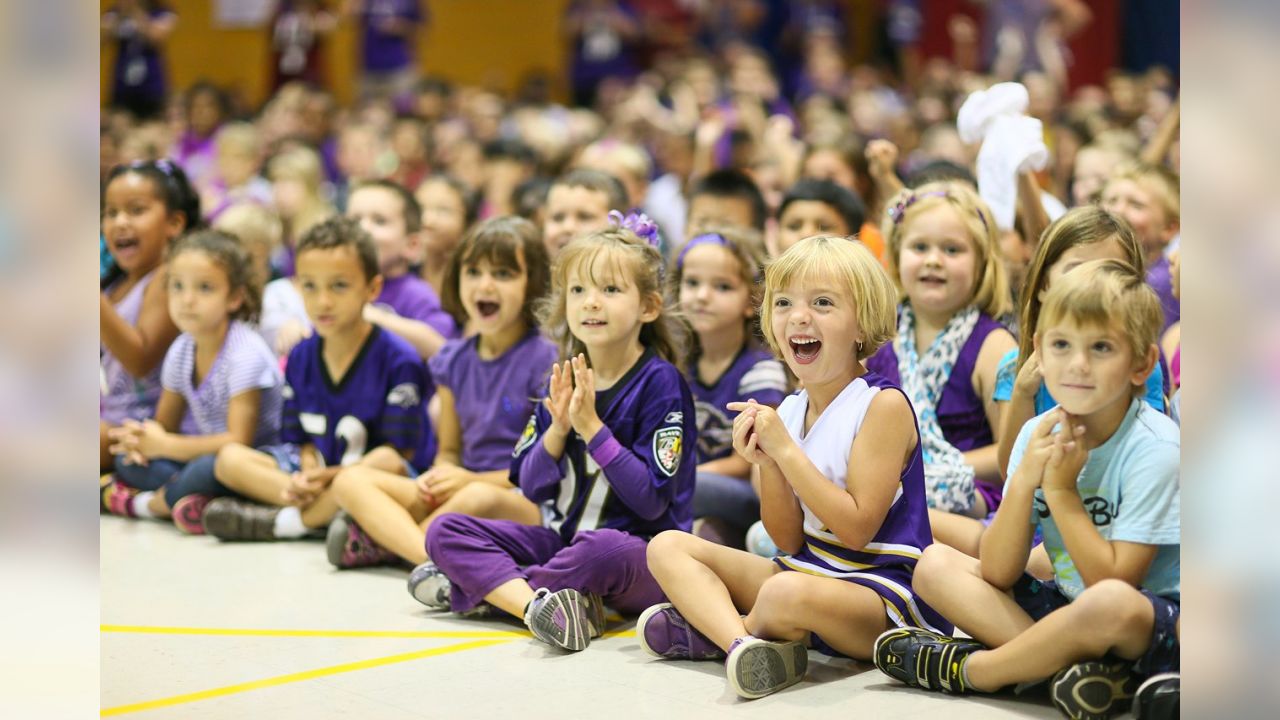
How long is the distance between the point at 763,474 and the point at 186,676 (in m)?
1.12

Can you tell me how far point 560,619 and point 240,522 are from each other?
1.43m

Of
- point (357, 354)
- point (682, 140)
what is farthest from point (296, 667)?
point (682, 140)

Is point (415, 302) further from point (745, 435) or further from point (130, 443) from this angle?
point (745, 435)

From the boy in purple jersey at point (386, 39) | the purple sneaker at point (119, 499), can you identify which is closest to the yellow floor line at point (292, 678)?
the purple sneaker at point (119, 499)

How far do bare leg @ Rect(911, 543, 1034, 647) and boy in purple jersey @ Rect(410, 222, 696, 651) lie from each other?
0.64 metres

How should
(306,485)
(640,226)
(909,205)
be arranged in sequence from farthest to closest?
(306,485), (909,205), (640,226)

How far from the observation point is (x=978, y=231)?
335 cm

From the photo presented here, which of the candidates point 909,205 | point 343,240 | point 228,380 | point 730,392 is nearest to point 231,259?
point 228,380

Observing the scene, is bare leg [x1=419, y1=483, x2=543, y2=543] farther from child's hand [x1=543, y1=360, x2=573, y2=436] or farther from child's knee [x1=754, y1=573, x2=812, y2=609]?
child's knee [x1=754, y1=573, x2=812, y2=609]

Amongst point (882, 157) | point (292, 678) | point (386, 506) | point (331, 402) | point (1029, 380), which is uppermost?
point (882, 157)

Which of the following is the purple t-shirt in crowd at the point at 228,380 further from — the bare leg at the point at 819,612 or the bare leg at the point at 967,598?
the bare leg at the point at 967,598

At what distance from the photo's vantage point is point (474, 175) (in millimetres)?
7215

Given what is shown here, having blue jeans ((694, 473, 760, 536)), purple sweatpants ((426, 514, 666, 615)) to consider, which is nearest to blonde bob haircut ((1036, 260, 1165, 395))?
purple sweatpants ((426, 514, 666, 615))
